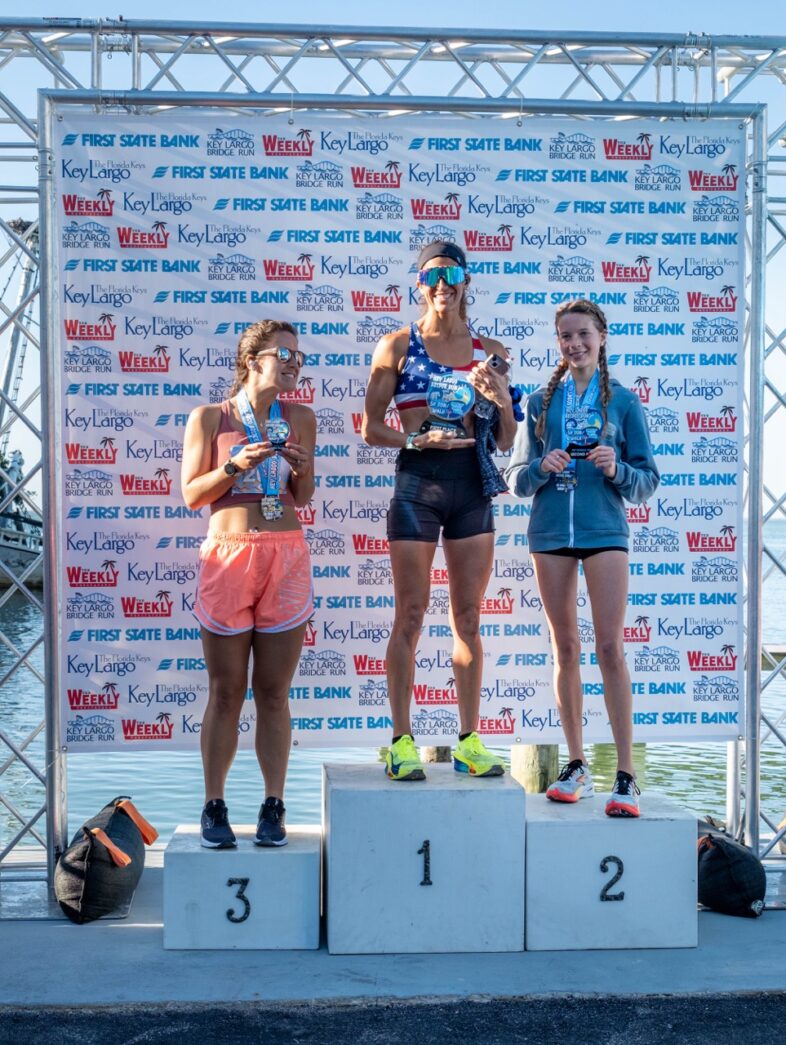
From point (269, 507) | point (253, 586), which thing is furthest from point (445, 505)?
point (253, 586)

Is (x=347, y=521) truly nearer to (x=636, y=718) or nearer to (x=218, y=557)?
(x=218, y=557)

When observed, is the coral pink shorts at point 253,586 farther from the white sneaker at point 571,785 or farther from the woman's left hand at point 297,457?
the white sneaker at point 571,785

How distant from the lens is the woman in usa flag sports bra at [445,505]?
446 centimetres

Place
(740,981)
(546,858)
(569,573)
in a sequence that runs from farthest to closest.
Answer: (569,573), (546,858), (740,981)

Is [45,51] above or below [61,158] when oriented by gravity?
above

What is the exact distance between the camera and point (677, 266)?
17.5ft

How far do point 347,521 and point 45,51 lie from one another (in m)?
2.35

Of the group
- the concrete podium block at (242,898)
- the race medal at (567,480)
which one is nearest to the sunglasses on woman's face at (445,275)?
the race medal at (567,480)

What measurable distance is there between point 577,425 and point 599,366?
261 millimetres

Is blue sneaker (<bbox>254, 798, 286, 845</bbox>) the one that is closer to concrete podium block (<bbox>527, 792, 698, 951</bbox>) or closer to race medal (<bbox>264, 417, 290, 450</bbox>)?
concrete podium block (<bbox>527, 792, 698, 951</bbox>)

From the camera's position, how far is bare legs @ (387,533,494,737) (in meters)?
4.47

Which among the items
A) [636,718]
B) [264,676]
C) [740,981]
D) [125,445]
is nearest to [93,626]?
[125,445]

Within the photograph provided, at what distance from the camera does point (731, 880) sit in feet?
15.1

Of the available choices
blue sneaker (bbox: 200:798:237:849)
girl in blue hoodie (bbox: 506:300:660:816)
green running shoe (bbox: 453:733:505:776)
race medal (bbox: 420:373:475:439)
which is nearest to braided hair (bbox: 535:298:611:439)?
girl in blue hoodie (bbox: 506:300:660:816)
